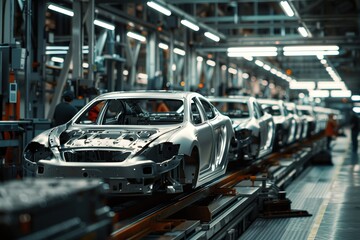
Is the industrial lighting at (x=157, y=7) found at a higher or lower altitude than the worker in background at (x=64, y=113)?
higher

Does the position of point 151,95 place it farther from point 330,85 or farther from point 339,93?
point 339,93

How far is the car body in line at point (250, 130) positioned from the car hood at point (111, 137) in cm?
471

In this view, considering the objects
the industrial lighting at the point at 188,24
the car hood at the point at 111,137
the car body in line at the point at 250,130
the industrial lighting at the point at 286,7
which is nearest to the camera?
the car hood at the point at 111,137

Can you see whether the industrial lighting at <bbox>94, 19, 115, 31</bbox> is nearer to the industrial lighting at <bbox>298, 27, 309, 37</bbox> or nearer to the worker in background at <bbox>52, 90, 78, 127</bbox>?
the worker in background at <bbox>52, 90, 78, 127</bbox>

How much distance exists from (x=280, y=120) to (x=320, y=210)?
7249 mm

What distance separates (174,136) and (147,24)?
1564 centimetres

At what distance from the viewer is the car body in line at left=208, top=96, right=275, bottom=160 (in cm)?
1380

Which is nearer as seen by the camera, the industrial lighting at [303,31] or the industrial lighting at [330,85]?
the industrial lighting at [303,31]

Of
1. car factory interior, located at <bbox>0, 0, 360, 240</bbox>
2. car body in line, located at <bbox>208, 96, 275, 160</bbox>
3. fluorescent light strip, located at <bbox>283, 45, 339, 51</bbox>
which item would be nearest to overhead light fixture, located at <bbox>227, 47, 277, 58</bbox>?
fluorescent light strip, located at <bbox>283, 45, 339, 51</bbox>

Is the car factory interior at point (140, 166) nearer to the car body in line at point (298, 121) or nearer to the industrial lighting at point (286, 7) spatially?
the industrial lighting at point (286, 7)

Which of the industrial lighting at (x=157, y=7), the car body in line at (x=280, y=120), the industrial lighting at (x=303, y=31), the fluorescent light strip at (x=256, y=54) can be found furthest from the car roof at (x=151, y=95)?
the fluorescent light strip at (x=256, y=54)

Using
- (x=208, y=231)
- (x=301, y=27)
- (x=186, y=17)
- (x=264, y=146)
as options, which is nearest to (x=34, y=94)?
(x=264, y=146)

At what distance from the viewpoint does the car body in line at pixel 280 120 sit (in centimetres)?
1917

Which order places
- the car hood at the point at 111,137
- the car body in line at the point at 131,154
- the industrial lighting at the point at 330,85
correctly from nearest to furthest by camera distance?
the car body in line at the point at 131,154, the car hood at the point at 111,137, the industrial lighting at the point at 330,85
